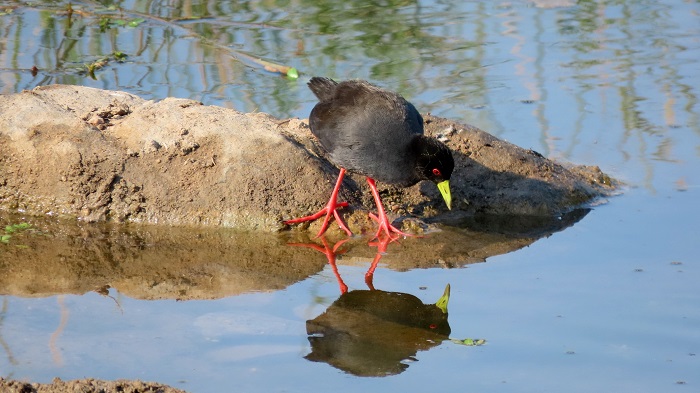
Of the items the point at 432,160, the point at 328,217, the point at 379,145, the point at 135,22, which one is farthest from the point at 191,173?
the point at 135,22

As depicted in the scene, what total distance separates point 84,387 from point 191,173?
2886mm

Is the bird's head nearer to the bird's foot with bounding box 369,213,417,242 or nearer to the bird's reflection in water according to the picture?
the bird's foot with bounding box 369,213,417,242

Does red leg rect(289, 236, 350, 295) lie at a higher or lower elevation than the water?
lower

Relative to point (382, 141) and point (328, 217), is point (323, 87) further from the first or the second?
point (328, 217)

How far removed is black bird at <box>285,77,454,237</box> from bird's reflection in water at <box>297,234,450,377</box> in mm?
917

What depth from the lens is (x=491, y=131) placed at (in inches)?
338

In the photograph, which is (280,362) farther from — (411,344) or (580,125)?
(580,125)

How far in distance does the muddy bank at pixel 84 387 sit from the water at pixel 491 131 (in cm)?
27

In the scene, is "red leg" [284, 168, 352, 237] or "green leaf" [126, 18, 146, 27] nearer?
"red leg" [284, 168, 352, 237]

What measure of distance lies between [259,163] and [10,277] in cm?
194

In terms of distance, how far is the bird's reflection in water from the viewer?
4926 millimetres

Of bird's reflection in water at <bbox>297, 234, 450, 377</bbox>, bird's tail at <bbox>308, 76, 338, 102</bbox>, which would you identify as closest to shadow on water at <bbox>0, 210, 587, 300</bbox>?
bird's reflection in water at <bbox>297, 234, 450, 377</bbox>

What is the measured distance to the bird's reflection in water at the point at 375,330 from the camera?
16.2 ft

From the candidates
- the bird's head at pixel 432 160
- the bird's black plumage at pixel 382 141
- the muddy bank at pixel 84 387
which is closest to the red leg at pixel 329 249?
the bird's black plumage at pixel 382 141
